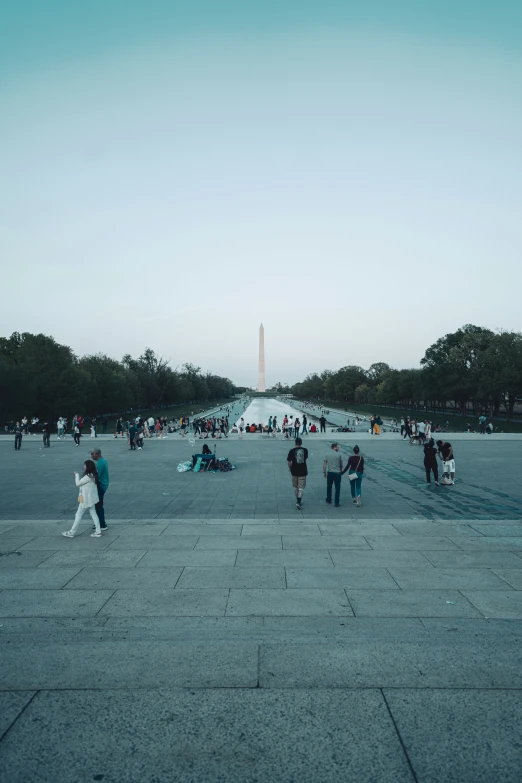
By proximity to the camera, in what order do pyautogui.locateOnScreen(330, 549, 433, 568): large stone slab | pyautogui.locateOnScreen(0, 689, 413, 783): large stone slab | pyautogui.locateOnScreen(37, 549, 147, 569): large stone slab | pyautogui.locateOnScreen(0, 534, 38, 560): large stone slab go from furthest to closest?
pyautogui.locateOnScreen(0, 534, 38, 560): large stone slab
pyautogui.locateOnScreen(37, 549, 147, 569): large stone slab
pyautogui.locateOnScreen(330, 549, 433, 568): large stone slab
pyautogui.locateOnScreen(0, 689, 413, 783): large stone slab

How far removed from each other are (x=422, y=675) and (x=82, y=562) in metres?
5.43

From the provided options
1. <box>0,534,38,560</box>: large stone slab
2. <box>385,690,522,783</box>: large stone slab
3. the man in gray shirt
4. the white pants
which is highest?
the man in gray shirt

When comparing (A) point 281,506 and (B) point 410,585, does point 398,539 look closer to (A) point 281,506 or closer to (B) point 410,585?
(B) point 410,585

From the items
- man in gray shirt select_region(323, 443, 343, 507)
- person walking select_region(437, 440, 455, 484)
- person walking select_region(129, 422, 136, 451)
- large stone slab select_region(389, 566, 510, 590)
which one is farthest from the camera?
person walking select_region(129, 422, 136, 451)

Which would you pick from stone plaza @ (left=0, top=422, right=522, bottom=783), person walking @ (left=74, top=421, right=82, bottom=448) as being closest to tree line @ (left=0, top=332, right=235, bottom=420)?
person walking @ (left=74, top=421, right=82, bottom=448)

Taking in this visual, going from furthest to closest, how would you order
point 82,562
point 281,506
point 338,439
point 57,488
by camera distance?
point 338,439 < point 57,488 < point 281,506 < point 82,562

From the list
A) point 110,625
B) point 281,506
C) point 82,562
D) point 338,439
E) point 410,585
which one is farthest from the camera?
point 338,439

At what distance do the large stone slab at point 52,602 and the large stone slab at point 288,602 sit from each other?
177 centimetres

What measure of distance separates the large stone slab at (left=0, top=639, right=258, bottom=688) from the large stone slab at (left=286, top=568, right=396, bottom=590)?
188 centimetres

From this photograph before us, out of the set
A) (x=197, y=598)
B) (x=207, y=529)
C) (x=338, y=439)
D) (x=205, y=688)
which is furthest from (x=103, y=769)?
(x=338, y=439)

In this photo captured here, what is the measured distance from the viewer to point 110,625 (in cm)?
535

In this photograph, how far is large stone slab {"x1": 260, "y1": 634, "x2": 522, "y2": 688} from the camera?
13.8ft

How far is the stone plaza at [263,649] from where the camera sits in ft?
11.0

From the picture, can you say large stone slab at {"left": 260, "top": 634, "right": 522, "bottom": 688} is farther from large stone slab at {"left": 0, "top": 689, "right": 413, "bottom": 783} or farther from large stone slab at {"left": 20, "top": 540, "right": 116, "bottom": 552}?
large stone slab at {"left": 20, "top": 540, "right": 116, "bottom": 552}
